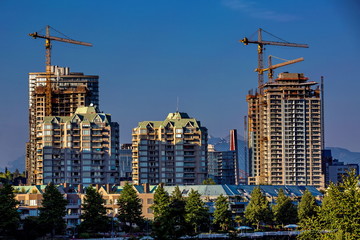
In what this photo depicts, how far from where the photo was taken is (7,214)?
6831 inches

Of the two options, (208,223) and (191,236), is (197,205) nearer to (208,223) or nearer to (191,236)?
(208,223)

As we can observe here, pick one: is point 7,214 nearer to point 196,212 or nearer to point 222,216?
point 196,212

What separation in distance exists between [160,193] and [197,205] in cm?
893

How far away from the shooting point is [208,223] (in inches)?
7820

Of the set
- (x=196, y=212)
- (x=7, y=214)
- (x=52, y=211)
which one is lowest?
(x=196, y=212)

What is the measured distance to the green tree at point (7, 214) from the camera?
173 metres

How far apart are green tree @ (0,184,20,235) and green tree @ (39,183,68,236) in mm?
7082

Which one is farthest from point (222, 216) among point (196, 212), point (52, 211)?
point (52, 211)

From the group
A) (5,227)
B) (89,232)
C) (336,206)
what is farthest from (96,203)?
(336,206)

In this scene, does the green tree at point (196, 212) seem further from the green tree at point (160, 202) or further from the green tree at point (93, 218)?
the green tree at point (93, 218)

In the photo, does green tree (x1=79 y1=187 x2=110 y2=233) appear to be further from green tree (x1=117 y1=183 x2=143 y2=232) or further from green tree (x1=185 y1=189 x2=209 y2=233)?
green tree (x1=185 y1=189 x2=209 y2=233)

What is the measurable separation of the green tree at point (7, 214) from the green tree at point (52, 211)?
23.2 ft

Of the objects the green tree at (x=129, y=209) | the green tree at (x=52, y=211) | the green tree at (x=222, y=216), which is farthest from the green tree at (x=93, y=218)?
the green tree at (x=222, y=216)

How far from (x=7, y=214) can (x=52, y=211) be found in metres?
12.3
